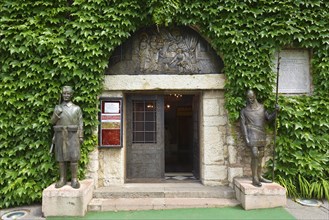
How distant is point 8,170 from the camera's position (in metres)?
4.67

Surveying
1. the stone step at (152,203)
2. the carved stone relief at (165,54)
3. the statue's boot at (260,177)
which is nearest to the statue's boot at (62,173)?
the stone step at (152,203)

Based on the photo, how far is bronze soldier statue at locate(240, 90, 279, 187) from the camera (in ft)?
14.6

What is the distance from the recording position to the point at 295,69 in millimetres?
5086

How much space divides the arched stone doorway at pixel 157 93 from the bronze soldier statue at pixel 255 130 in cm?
62

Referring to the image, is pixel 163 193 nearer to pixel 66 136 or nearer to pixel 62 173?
pixel 62 173

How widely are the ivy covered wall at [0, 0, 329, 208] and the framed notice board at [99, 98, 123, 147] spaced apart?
0.23 metres

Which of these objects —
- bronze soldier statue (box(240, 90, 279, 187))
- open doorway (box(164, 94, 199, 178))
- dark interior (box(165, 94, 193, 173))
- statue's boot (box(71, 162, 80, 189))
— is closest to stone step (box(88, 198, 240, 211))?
statue's boot (box(71, 162, 80, 189))

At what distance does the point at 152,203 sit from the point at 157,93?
7.40 ft

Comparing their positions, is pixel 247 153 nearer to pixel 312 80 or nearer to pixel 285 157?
pixel 285 157

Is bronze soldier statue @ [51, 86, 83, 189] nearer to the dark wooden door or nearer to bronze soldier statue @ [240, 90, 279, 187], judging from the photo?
the dark wooden door

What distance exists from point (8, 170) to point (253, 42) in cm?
534

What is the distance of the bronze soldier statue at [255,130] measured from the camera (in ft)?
14.6

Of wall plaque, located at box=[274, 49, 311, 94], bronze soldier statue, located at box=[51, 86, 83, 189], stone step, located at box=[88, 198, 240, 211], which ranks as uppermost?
wall plaque, located at box=[274, 49, 311, 94]

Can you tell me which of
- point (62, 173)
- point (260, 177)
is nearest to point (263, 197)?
point (260, 177)
